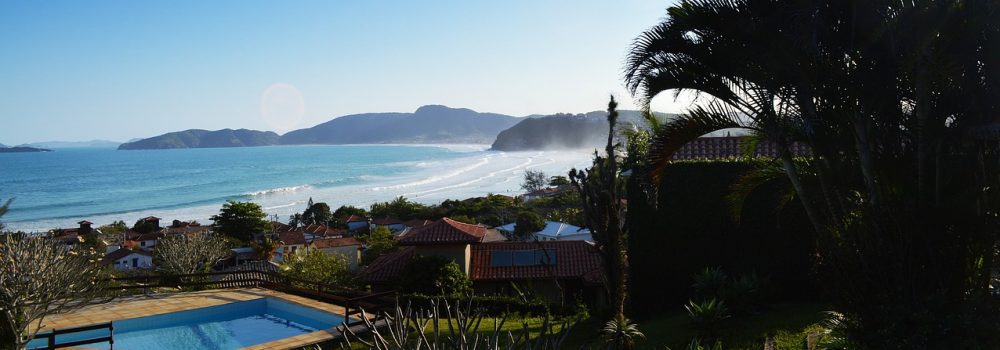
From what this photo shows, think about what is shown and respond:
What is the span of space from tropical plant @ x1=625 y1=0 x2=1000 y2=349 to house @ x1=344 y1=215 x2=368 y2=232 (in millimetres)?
45224

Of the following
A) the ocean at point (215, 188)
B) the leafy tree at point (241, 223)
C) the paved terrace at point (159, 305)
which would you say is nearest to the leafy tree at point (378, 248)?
the paved terrace at point (159, 305)

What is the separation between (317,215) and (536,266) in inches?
1566

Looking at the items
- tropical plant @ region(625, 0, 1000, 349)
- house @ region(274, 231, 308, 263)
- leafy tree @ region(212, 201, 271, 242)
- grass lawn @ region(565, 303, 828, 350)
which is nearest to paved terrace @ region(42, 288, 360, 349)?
grass lawn @ region(565, 303, 828, 350)

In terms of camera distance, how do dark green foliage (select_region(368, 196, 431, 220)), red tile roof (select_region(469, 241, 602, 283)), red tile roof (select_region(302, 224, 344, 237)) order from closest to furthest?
1. red tile roof (select_region(469, 241, 602, 283))
2. red tile roof (select_region(302, 224, 344, 237))
3. dark green foliage (select_region(368, 196, 431, 220))

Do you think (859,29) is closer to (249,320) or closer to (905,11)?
(905,11)

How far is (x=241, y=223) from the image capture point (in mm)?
42531

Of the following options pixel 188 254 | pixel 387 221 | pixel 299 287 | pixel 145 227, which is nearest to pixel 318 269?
pixel 299 287

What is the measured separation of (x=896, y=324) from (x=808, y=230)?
583 centimetres

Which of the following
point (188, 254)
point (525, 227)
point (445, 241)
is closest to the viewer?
point (445, 241)

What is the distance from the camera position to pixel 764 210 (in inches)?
438

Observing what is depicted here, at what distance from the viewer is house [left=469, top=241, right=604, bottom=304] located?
1822 cm

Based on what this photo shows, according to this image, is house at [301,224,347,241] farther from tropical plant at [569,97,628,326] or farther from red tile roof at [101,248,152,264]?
tropical plant at [569,97,628,326]

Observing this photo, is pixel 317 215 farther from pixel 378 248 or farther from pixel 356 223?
pixel 378 248

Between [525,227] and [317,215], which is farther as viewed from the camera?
[317,215]
